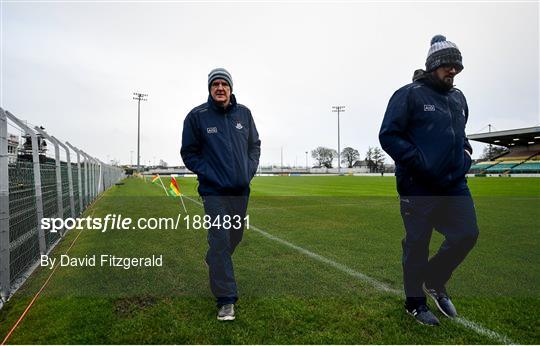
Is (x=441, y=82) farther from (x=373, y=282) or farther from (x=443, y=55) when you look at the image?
(x=373, y=282)

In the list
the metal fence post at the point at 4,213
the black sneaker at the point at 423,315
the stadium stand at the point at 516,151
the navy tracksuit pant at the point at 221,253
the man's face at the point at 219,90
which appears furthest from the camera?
the stadium stand at the point at 516,151

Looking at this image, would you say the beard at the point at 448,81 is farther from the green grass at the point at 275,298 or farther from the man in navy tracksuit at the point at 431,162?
the green grass at the point at 275,298

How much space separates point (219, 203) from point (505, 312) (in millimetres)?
2589

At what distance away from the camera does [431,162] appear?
295cm

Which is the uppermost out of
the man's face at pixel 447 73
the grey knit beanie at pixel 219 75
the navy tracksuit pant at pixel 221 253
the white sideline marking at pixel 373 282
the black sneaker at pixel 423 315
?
the grey knit beanie at pixel 219 75

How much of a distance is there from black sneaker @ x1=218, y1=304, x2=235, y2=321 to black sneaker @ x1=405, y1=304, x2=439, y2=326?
1477 mm

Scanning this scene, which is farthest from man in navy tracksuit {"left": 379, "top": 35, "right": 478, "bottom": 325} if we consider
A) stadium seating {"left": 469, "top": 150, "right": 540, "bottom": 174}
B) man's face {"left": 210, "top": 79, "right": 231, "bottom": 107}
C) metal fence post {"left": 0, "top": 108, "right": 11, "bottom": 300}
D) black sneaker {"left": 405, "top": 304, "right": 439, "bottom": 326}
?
stadium seating {"left": 469, "top": 150, "right": 540, "bottom": 174}

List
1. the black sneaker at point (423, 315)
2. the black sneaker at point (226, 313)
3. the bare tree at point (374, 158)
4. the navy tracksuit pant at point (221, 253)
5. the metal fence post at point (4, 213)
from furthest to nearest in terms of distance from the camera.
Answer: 1. the bare tree at point (374, 158)
2. the metal fence post at point (4, 213)
3. the navy tracksuit pant at point (221, 253)
4. the black sneaker at point (226, 313)
5. the black sneaker at point (423, 315)

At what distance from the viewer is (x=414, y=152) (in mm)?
2934

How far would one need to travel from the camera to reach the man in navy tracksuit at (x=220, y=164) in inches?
131

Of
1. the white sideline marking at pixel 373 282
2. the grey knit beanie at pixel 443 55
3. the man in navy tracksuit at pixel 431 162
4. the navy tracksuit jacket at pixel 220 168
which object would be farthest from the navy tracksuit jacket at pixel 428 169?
the navy tracksuit jacket at pixel 220 168

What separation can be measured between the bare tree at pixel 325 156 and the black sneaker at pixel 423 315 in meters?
120

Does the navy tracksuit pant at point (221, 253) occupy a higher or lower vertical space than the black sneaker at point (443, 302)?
higher

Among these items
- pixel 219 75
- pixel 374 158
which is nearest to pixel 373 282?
pixel 219 75
